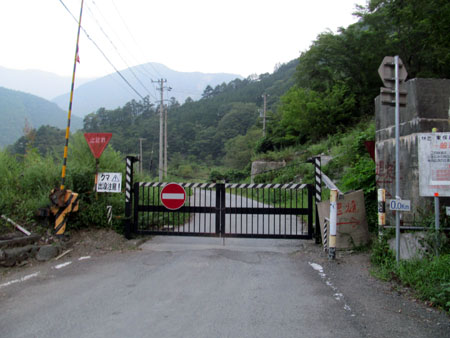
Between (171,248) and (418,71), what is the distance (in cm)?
2191

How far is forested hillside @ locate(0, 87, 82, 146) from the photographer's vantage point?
321 ft

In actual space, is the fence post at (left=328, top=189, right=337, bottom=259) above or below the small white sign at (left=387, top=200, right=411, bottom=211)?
below

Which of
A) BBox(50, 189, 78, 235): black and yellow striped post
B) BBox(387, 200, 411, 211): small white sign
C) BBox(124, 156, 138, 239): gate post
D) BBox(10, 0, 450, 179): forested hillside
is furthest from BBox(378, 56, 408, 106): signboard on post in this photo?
BBox(50, 189, 78, 235): black and yellow striped post

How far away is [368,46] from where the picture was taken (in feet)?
84.3

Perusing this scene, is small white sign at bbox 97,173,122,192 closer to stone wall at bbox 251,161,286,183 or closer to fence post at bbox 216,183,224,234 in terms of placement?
fence post at bbox 216,183,224,234

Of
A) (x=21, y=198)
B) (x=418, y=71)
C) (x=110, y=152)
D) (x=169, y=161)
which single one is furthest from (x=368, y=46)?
(x=169, y=161)

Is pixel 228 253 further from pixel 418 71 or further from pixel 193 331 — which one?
pixel 418 71

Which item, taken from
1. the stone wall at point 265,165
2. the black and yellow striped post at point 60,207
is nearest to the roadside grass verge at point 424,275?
the black and yellow striped post at point 60,207

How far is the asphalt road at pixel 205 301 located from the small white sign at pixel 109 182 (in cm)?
206

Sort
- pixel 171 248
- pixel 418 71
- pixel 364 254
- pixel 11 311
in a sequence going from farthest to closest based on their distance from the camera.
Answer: pixel 418 71 → pixel 171 248 → pixel 364 254 → pixel 11 311

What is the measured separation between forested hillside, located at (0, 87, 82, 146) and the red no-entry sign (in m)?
92.3

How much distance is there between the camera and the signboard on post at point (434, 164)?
5930mm

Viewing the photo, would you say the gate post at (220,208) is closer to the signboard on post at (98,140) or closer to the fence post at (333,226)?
the fence post at (333,226)

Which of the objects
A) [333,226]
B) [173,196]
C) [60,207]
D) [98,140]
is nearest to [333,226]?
[333,226]
